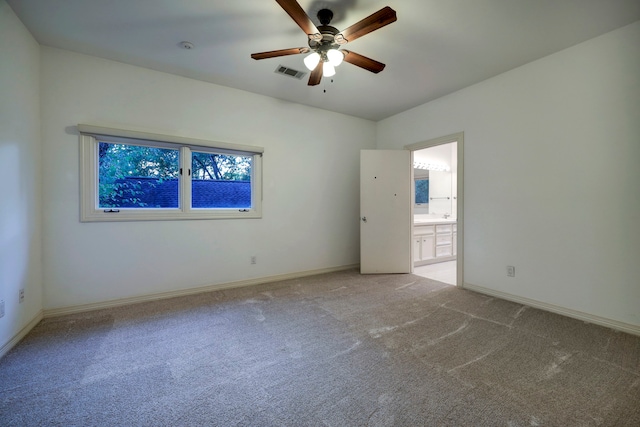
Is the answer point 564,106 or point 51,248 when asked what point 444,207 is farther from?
point 51,248

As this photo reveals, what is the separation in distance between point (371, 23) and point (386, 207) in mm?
2771

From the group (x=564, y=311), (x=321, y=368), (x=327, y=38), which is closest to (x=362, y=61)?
(x=327, y=38)

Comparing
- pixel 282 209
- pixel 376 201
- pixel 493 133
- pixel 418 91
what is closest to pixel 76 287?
pixel 282 209

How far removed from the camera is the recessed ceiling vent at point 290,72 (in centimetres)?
285

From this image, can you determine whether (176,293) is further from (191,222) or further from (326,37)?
(326,37)

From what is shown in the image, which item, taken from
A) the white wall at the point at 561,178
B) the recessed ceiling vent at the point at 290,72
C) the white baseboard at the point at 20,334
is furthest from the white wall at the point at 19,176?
the white wall at the point at 561,178

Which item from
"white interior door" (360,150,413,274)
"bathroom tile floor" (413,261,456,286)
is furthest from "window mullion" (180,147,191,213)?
"bathroom tile floor" (413,261,456,286)

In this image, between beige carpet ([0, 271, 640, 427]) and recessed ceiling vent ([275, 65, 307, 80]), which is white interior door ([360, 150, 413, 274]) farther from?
recessed ceiling vent ([275, 65, 307, 80])

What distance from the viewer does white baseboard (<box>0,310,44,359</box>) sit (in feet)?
6.16

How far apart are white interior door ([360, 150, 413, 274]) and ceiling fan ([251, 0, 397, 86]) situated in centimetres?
197

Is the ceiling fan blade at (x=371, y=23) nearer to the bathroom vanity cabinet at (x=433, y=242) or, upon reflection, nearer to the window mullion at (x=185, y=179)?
the window mullion at (x=185, y=179)

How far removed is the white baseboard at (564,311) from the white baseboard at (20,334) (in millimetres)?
4435

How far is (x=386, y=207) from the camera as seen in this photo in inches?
162

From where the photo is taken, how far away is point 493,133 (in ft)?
10.0
